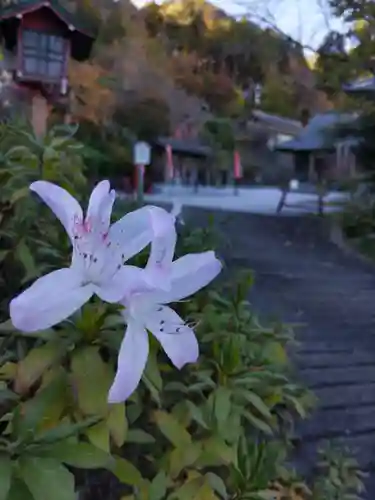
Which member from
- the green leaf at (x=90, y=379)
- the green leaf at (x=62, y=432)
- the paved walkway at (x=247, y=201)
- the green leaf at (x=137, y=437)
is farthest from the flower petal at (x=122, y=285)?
the paved walkway at (x=247, y=201)

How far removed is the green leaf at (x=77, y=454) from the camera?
0.70 metres

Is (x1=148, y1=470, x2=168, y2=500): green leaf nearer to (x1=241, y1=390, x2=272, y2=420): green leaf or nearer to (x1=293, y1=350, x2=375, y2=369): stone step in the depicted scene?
(x1=241, y1=390, x2=272, y2=420): green leaf

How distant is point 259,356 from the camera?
4.92 feet

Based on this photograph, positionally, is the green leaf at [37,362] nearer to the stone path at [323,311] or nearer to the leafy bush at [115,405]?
the leafy bush at [115,405]

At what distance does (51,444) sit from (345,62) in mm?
8032

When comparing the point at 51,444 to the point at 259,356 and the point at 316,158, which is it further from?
the point at 316,158

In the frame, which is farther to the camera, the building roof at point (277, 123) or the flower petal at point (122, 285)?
the building roof at point (277, 123)

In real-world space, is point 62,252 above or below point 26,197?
below

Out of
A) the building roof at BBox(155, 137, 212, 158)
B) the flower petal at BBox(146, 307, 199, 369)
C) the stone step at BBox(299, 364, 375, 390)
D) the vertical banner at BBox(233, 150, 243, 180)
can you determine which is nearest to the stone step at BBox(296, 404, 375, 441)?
the stone step at BBox(299, 364, 375, 390)

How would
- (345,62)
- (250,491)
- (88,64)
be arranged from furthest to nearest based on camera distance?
(88,64), (345,62), (250,491)

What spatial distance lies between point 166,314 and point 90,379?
36cm

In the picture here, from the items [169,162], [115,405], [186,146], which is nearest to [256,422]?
[115,405]

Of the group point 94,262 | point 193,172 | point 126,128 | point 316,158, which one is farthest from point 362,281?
point 193,172

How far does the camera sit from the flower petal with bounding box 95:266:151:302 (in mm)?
510
